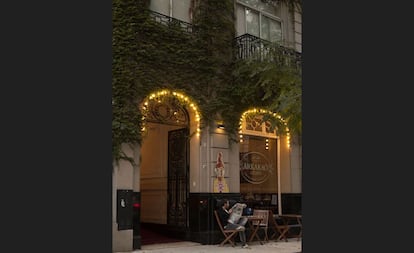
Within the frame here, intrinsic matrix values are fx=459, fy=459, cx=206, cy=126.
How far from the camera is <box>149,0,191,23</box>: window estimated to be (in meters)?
12.6

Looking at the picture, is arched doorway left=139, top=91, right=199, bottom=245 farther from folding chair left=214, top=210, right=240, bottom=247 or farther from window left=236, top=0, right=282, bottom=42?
window left=236, top=0, right=282, bottom=42

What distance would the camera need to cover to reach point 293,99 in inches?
386

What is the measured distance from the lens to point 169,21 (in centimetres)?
1262

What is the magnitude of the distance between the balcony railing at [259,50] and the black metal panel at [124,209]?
551 cm

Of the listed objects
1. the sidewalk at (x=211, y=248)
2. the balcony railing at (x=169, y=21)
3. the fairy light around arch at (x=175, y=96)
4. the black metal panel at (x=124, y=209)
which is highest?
the balcony railing at (x=169, y=21)

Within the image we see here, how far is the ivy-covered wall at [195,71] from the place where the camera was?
1127 centimetres

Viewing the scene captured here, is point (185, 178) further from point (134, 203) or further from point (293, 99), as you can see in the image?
point (293, 99)

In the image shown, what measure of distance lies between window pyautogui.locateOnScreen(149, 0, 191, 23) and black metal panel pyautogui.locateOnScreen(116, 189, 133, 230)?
199 inches

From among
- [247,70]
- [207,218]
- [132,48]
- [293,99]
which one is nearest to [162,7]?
[132,48]

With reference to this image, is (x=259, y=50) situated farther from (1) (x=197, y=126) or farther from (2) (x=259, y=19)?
(1) (x=197, y=126)

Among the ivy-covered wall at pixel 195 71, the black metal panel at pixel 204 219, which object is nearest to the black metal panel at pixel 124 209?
the ivy-covered wall at pixel 195 71

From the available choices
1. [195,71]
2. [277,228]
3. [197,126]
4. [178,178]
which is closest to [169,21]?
[195,71]

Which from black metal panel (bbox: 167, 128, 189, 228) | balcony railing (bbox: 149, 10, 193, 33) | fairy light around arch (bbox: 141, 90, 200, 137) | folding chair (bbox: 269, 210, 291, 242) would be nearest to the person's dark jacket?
black metal panel (bbox: 167, 128, 189, 228)

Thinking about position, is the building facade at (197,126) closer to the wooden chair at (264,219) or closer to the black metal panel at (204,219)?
the black metal panel at (204,219)
